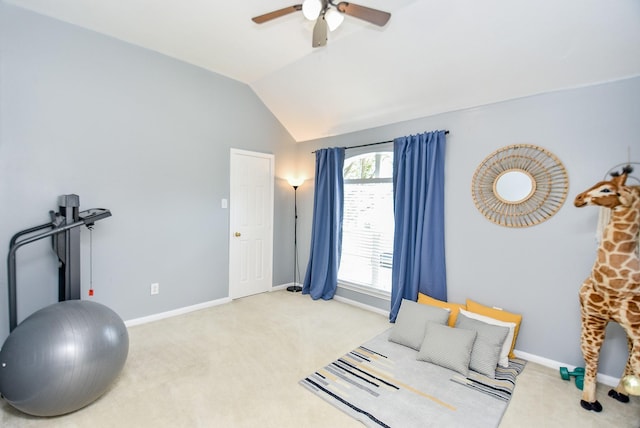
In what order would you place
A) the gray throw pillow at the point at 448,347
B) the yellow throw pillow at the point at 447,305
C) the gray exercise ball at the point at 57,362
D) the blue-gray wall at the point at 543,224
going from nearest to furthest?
the gray exercise ball at the point at 57,362, the blue-gray wall at the point at 543,224, the gray throw pillow at the point at 448,347, the yellow throw pillow at the point at 447,305

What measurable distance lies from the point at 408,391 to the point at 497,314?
1.24 meters

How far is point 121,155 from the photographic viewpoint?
3260 millimetres

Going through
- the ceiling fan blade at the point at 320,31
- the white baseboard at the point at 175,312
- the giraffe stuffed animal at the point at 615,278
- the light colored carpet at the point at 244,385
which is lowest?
the light colored carpet at the point at 244,385

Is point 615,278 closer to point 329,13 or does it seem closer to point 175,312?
point 329,13

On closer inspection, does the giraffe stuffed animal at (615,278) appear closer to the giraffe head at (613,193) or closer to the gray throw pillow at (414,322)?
the giraffe head at (613,193)

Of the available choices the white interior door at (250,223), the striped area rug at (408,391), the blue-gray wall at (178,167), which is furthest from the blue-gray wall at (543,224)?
the white interior door at (250,223)

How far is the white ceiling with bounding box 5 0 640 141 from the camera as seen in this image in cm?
223

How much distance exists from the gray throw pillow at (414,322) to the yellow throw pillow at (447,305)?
0.50 ft

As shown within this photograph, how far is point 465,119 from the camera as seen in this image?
3.16m

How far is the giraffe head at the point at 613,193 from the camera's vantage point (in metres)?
1.97

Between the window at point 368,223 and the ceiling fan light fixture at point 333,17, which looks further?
the window at point 368,223

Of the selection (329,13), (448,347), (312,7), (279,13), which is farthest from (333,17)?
(448,347)

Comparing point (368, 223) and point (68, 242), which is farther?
point (368, 223)

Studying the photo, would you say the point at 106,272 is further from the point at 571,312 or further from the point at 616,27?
the point at 616,27
